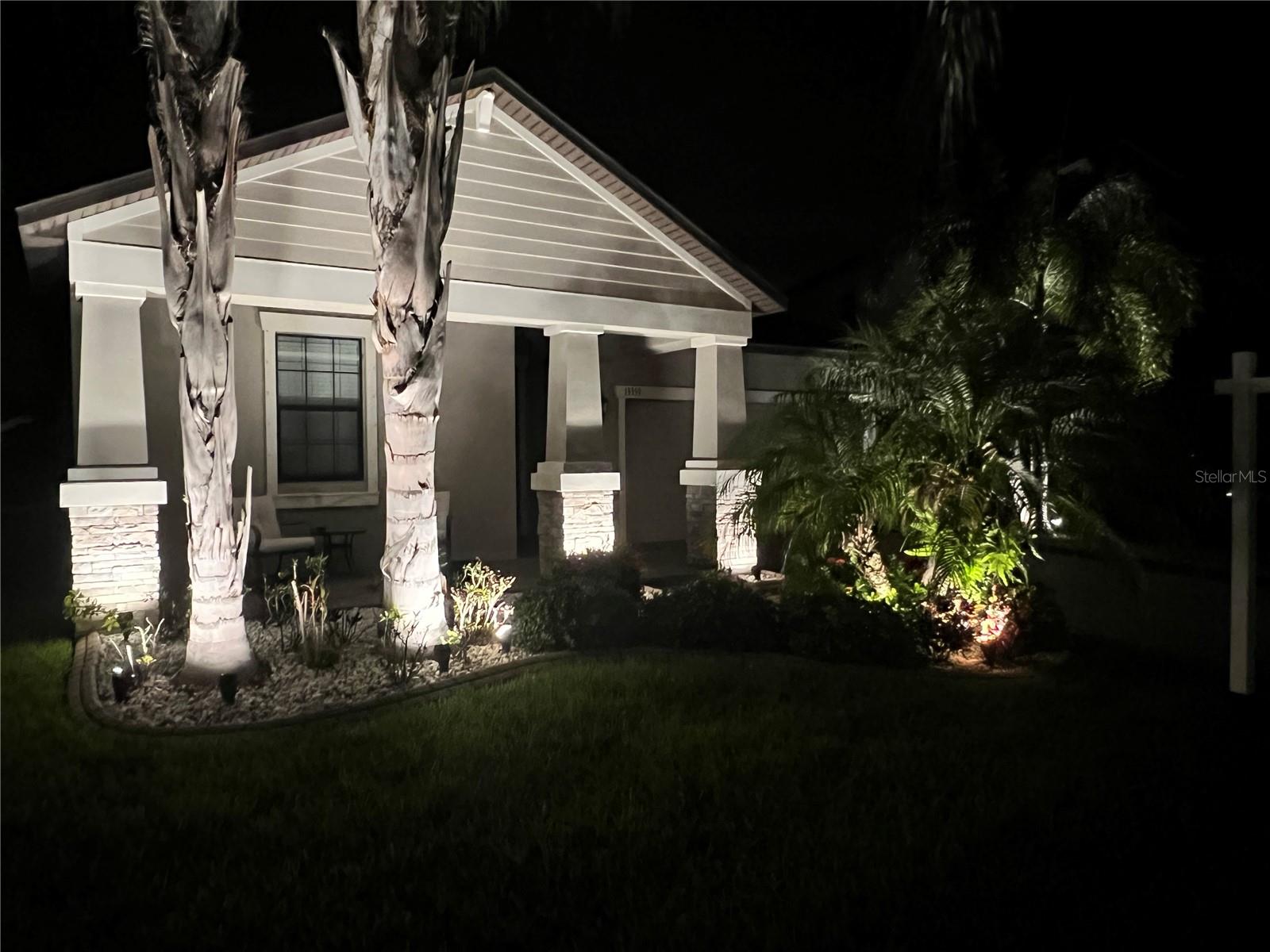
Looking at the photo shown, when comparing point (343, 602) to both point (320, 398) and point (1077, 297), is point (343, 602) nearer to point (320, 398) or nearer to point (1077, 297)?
point (320, 398)

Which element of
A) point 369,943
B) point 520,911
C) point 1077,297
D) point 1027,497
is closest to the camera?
point 369,943

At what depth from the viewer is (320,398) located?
36.7ft

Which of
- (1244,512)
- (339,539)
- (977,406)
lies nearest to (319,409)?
(339,539)

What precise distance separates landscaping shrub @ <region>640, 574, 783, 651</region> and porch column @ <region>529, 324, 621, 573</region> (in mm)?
3028

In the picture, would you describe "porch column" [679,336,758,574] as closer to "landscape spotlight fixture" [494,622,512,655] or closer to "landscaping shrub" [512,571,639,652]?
"landscaping shrub" [512,571,639,652]

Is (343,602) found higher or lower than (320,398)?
lower

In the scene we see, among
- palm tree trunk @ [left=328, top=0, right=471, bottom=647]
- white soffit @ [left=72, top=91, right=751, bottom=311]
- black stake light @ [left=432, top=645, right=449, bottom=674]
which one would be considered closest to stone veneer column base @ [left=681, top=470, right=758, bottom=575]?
white soffit @ [left=72, top=91, right=751, bottom=311]

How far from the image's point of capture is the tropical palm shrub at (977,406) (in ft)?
23.8

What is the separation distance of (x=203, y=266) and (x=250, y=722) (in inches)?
114

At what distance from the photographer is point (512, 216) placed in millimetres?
10016

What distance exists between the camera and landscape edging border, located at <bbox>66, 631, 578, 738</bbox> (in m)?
5.29

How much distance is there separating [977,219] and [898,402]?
1.95m

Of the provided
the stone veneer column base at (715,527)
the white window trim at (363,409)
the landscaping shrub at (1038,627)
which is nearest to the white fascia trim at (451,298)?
the white window trim at (363,409)

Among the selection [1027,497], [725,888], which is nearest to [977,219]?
[1027,497]
